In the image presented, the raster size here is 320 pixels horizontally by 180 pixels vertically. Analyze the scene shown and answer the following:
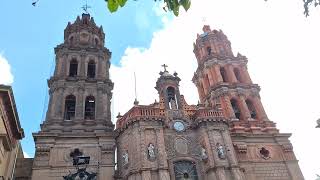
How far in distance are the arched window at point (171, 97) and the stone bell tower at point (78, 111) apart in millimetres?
5034

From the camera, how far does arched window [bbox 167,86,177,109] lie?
28531 millimetres

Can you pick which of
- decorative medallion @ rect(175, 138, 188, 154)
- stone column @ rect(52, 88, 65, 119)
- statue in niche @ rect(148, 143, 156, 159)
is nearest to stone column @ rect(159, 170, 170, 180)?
statue in niche @ rect(148, 143, 156, 159)

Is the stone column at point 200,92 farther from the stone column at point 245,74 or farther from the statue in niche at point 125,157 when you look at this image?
the statue in niche at point 125,157

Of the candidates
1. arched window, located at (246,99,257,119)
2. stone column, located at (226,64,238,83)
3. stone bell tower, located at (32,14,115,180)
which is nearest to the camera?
stone bell tower, located at (32,14,115,180)

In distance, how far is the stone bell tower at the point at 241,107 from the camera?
88.8ft

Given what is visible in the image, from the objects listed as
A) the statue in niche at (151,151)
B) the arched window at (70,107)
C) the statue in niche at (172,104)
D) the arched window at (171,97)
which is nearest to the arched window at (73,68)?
the arched window at (70,107)

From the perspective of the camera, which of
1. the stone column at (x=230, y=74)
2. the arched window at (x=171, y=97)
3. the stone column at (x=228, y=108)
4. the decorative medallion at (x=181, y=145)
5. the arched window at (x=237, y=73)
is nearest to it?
the decorative medallion at (x=181, y=145)

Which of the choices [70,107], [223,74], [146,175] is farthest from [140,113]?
[223,74]

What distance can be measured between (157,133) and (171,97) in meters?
4.93

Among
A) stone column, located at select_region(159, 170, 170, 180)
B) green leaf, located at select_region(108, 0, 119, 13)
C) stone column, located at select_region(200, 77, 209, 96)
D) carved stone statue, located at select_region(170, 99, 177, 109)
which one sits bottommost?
green leaf, located at select_region(108, 0, 119, 13)

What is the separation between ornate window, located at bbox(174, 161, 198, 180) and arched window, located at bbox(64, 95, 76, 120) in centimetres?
956

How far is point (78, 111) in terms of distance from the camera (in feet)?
93.2

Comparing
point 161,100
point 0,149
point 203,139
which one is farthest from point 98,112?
point 0,149

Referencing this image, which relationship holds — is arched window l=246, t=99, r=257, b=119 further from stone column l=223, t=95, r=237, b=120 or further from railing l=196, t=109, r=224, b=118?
railing l=196, t=109, r=224, b=118
